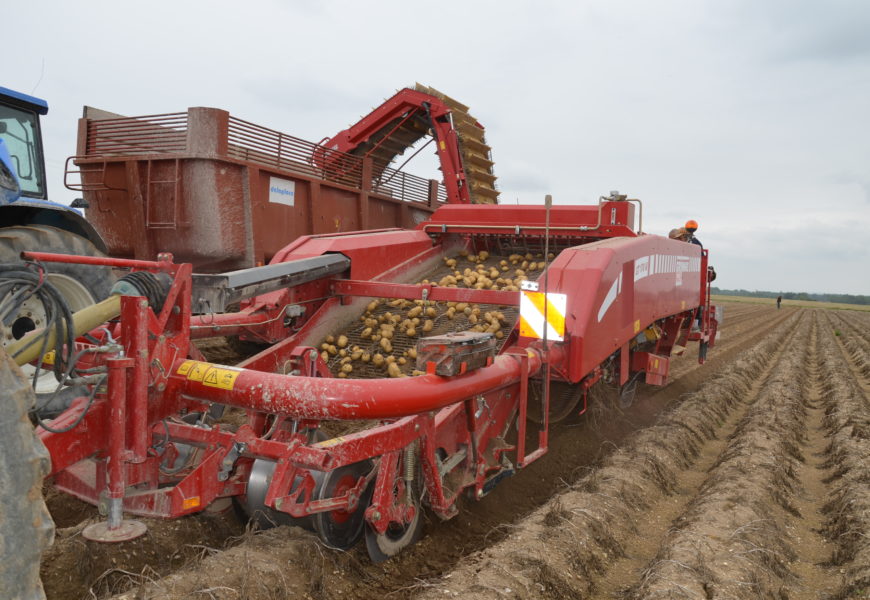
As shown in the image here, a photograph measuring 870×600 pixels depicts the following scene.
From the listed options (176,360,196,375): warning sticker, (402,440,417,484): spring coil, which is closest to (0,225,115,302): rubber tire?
(176,360,196,375): warning sticker

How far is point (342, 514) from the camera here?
3.12m

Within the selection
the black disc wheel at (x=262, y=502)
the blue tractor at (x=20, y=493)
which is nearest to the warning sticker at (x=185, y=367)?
the black disc wheel at (x=262, y=502)

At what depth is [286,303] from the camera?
183 inches

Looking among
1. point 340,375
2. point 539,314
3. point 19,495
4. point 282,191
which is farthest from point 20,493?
point 282,191

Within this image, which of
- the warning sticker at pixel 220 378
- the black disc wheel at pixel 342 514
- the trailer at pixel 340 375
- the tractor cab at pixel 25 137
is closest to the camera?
the trailer at pixel 340 375

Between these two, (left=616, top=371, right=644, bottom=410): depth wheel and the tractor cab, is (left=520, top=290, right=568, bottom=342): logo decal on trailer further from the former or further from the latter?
the tractor cab

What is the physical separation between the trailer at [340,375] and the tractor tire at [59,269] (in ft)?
3.29

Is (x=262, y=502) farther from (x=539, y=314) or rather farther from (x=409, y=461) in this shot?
(x=539, y=314)

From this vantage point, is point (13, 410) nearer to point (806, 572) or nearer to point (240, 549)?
point (240, 549)

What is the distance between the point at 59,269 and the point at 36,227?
34cm

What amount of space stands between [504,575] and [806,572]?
1.92 m

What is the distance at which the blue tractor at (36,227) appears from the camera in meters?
4.07

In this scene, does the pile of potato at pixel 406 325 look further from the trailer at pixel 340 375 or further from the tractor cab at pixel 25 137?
the tractor cab at pixel 25 137

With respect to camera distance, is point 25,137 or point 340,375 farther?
point 25,137
